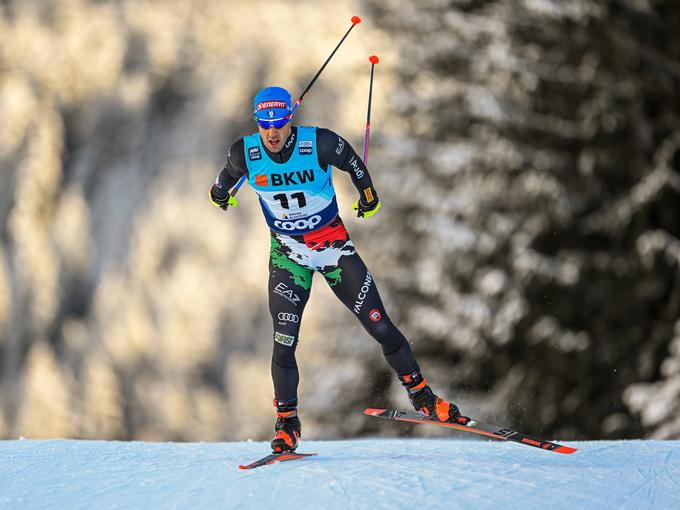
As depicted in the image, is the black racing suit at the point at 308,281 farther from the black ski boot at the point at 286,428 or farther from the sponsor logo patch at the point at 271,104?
the sponsor logo patch at the point at 271,104

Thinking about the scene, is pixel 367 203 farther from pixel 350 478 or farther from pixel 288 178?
pixel 350 478

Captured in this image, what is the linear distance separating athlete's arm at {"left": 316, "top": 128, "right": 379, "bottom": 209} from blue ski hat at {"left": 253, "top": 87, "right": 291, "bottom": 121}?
23 cm

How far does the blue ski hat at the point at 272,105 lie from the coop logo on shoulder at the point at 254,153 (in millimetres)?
179

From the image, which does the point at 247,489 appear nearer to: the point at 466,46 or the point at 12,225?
the point at 466,46

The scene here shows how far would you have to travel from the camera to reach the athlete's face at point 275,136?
4266 mm

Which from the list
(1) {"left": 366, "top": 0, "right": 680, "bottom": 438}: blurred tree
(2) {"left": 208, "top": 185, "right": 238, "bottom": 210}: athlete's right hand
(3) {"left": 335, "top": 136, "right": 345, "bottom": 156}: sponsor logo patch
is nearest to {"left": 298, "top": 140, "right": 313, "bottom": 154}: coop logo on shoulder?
(3) {"left": 335, "top": 136, "right": 345, "bottom": 156}: sponsor logo patch

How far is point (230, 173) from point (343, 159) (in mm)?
612

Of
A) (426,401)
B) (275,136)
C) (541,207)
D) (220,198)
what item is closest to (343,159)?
(275,136)

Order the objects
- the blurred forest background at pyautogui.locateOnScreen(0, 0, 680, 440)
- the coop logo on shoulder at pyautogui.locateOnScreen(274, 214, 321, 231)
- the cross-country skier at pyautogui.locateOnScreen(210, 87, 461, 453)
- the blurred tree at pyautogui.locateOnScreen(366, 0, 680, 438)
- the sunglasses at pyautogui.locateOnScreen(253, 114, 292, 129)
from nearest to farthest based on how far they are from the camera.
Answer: the sunglasses at pyautogui.locateOnScreen(253, 114, 292, 129) < the cross-country skier at pyautogui.locateOnScreen(210, 87, 461, 453) < the coop logo on shoulder at pyautogui.locateOnScreen(274, 214, 321, 231) < the blurred forest background at pyautogui.locateOnScreen(0, 0, 680, 440) < the blurred tree at pyautogui.locateOnScreen(366, 0, 680, 438)

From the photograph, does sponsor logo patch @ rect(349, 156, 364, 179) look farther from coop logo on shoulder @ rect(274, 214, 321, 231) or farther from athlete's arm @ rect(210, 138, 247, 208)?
athlete's arm @ rect(210, 138, 247, 208)

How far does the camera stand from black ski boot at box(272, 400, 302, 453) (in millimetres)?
4633

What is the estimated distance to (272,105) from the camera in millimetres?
4250

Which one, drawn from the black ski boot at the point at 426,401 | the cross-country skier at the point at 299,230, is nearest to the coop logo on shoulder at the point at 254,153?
the cross-country skier at the point at 299,230

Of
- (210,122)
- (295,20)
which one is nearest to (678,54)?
(295,20)
